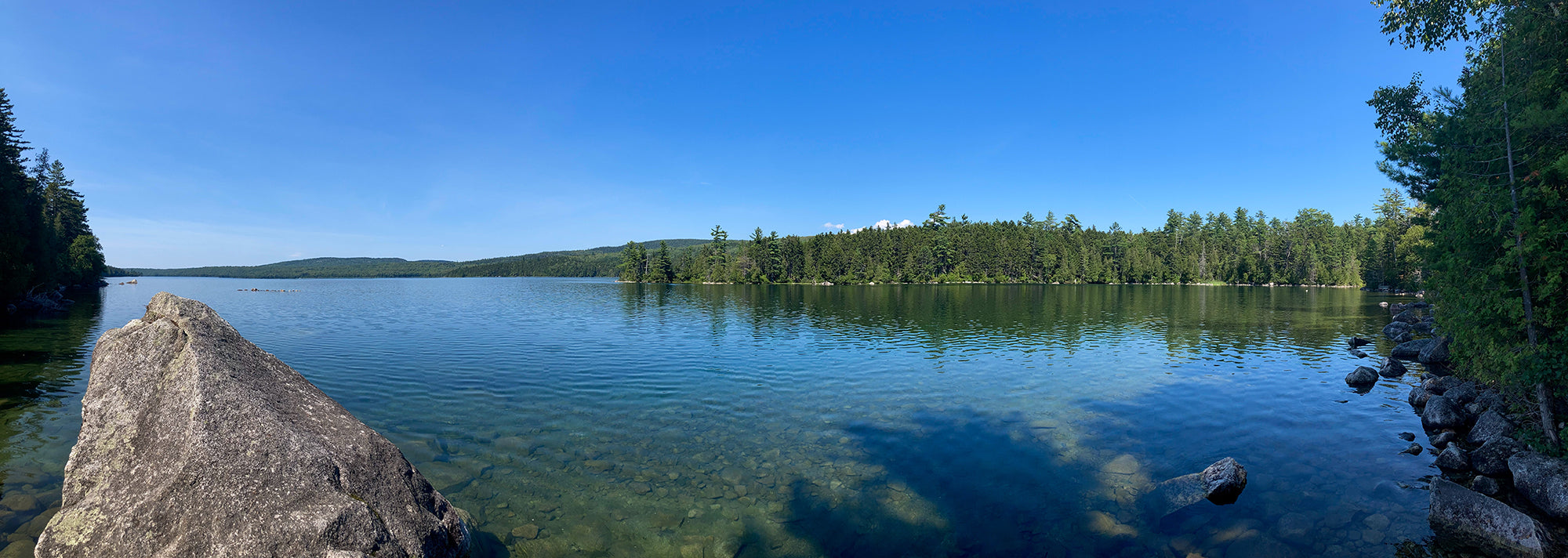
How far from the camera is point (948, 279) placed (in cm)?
16862

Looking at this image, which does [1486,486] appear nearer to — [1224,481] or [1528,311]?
[1528,311]

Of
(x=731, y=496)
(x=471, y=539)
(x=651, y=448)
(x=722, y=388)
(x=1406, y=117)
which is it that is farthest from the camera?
(x=1406, y=117)

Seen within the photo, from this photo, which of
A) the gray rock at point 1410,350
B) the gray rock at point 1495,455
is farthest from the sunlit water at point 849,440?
the gray rock at point 1410,350

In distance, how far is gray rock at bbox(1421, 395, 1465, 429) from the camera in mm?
16172

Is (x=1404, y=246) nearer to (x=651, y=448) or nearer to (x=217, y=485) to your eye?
(x=651, y=448)

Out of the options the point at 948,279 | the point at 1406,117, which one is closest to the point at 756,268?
the point at 948,279

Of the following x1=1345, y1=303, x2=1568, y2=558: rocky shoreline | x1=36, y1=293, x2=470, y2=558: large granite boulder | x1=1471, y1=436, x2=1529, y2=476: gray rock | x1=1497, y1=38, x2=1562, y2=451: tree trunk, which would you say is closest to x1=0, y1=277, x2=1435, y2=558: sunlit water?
x1=1345, y1=303, x2=1568, y2=558: rocky shoreline

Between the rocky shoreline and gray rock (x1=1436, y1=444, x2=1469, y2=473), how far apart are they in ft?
0.06

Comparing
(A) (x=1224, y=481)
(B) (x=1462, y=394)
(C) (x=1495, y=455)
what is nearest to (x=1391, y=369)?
(B) (x=1462, y=394)

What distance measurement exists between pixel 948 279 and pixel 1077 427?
518 ft

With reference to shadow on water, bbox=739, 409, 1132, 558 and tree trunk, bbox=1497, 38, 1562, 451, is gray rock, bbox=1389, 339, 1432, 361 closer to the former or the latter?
tree trunk, bbox=1497, 38, 1562, 451

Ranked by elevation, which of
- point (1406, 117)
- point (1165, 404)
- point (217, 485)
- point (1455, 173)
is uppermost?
point (1406, 117)

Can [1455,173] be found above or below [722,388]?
above

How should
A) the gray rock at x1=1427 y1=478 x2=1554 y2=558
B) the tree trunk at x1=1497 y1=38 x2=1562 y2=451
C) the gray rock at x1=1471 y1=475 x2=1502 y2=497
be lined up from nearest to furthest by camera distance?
the gray rock at x1=1427 y1=478 x2=1554 y2=558, the gray rock at x1=1471 y1=475 x2=1502 y2=497, the tree trunk at x1=1497 y1=38 x2=1562 y2=451
